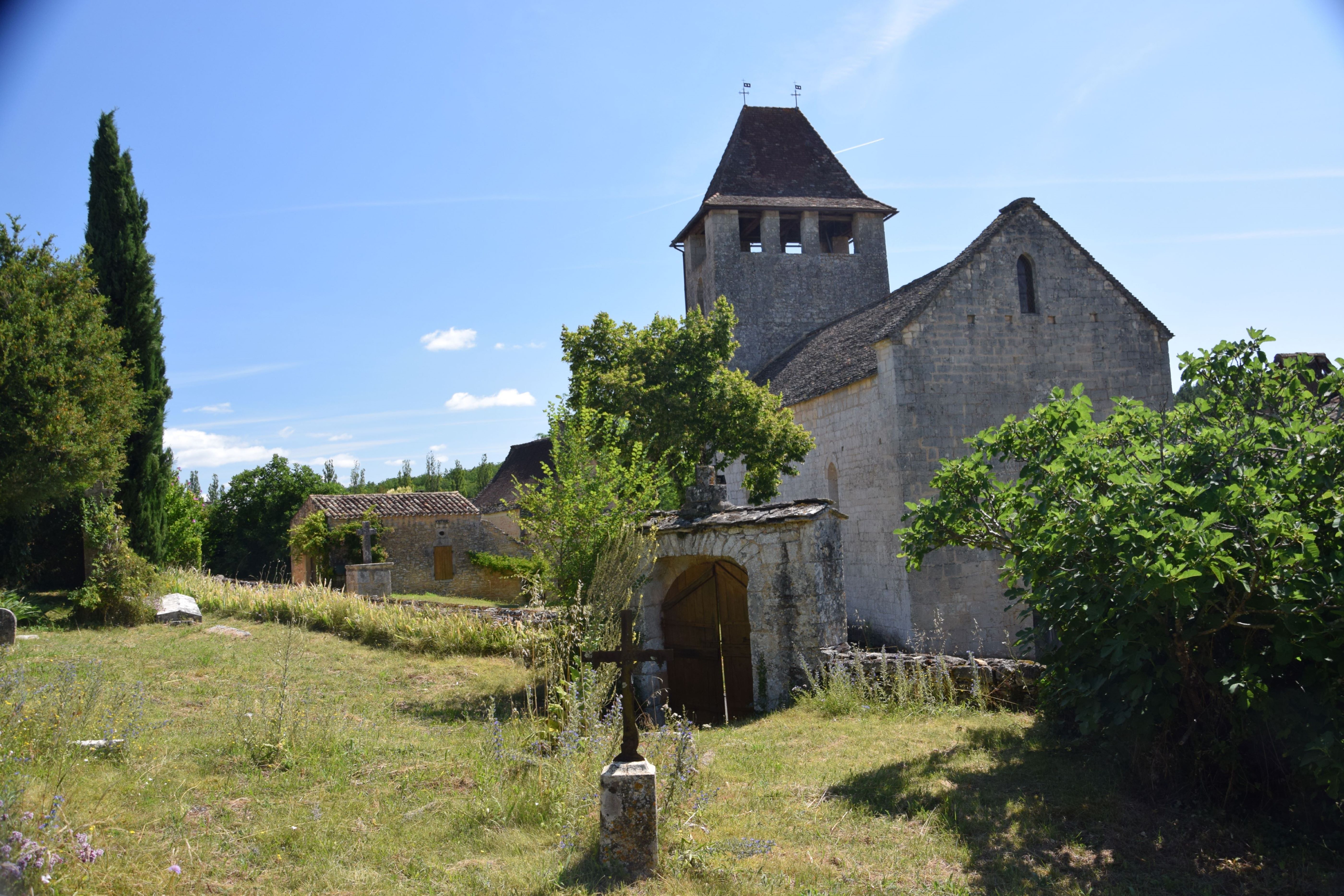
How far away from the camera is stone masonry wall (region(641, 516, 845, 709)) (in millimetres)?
8172

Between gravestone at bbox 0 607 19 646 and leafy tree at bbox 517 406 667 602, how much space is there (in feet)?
24.1

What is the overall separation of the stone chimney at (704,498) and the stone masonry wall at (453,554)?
56.2 feet

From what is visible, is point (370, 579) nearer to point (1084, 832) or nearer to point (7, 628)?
point (7, 628)

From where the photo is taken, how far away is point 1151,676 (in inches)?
190

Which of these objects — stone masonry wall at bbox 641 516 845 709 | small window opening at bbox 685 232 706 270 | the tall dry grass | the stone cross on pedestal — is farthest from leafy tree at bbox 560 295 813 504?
small window opening at bbox 685 232 706 270

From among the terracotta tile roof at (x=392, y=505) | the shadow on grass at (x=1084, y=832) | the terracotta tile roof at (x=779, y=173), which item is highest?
the terracotta tile roof at (x=779, y=173)

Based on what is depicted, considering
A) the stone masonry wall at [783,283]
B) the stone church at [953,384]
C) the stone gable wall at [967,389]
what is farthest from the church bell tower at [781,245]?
the stone gable wall at [967,389]

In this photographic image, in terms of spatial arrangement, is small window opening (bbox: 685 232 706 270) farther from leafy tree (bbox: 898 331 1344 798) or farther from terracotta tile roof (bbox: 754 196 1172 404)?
leafy tree (bbox: 898 331 1344 798)

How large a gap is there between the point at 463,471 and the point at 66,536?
38.3 meters

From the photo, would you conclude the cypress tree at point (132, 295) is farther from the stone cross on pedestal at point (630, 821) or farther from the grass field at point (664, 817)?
the stone cross on pedestal at point (630, 821)

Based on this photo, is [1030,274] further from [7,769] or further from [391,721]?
[7,769]

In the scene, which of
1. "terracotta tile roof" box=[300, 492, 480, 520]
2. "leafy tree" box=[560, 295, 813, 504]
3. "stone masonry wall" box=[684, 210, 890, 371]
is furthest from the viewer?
"terracotta tile roof" box=[300, 492, 480, 520]

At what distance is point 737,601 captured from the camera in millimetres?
9547

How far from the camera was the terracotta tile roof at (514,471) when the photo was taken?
31.9m
